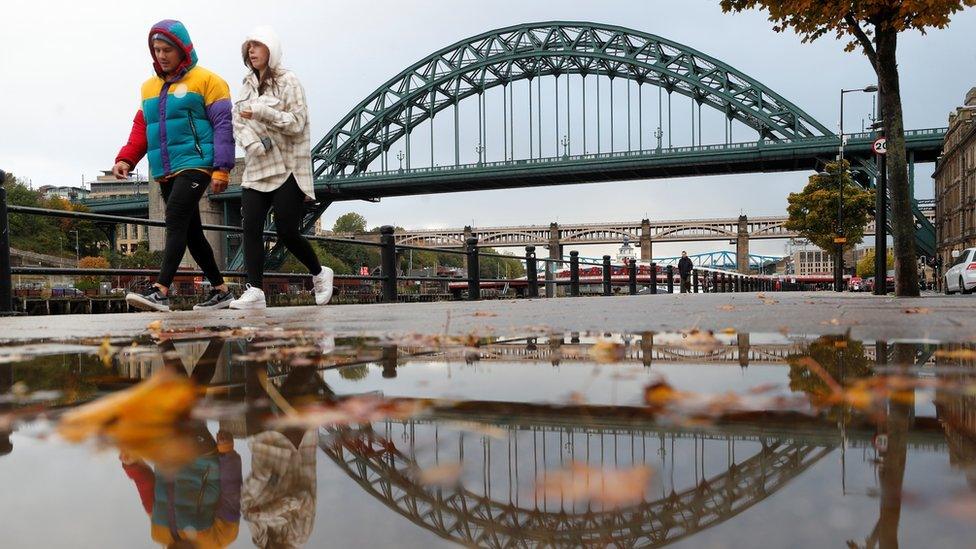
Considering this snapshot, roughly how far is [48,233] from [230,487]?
70629mm

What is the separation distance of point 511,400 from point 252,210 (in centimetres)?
398

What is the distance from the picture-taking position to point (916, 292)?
8617 millimetres

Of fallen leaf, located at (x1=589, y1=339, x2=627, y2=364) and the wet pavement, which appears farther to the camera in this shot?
fallen leaf, located at (x1=589, y1=339, x2=627, y2=364)

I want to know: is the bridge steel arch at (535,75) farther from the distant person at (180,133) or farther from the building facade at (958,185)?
the distant person at (180,133)

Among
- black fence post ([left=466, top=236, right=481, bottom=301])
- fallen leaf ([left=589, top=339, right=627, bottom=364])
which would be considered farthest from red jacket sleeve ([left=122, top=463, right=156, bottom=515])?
black fence post ([left=466, top=236, right=481, bottom=301])

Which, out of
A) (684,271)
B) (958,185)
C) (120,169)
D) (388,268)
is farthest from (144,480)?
(958,185)

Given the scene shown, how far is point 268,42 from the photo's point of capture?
4.52m

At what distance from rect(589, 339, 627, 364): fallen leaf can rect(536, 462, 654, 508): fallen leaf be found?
1.00 m

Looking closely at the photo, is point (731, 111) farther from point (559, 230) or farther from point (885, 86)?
point (559, 230)

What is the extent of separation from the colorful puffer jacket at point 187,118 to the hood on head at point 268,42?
0.24 meters

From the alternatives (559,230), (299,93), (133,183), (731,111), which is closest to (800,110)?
(731,111)

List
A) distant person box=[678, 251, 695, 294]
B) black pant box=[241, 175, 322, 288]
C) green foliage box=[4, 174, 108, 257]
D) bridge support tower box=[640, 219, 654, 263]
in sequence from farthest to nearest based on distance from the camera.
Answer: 1. bridge support tower box=[640, 219, 654, 263]
2. green foliage box=[4, 174, 108, 257]
3. distant person box=[678, 251, 695, 294]
4. black pant box=[241, 175, 322, 288]

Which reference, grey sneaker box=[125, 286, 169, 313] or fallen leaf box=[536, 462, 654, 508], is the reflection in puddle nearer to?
fallen leaf box=[536, 462, 654, 508]

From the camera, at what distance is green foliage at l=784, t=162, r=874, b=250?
3228 centimetres
